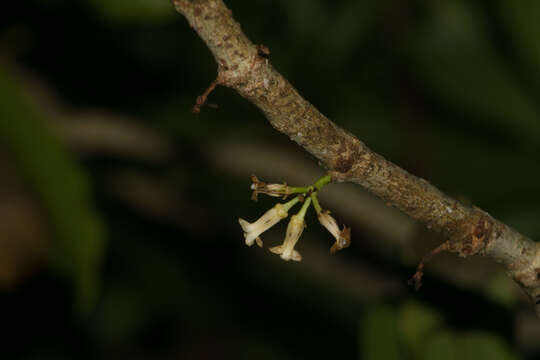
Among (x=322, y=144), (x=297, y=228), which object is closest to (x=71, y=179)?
(x=297, y=228)

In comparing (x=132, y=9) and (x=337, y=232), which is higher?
(x=132, y=9)

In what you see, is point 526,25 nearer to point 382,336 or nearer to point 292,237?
point 382,336

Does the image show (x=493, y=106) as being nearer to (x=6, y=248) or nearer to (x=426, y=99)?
(x=426, y=99)

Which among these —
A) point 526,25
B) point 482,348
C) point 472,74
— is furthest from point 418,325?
point 472,74

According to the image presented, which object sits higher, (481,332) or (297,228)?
(481,332)

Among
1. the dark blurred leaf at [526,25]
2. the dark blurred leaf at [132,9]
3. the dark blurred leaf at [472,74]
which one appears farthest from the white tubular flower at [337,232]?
the dark blurred leaf at [472,74]

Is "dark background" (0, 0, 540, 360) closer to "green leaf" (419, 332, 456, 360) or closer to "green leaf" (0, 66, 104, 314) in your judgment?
"green leaf" (0, 66, 104, 314)

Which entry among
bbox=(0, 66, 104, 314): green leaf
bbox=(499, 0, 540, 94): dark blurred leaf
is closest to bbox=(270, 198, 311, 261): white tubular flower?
bbox=(0, 66, 104, 314): green leaf

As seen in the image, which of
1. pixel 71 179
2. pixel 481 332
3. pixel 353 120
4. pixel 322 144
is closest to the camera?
pixel 322 144
